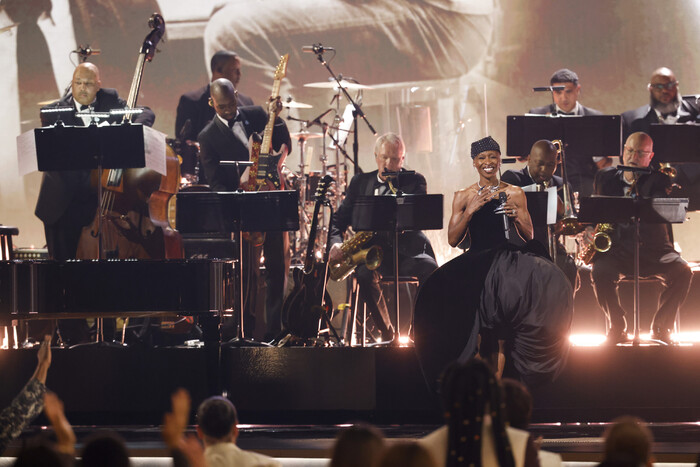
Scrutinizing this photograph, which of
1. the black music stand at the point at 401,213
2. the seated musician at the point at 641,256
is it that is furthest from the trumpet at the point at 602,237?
the black music stand at the point at 401,213

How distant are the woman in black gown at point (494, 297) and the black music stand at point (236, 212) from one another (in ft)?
3.34

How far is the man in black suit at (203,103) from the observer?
8016 mm

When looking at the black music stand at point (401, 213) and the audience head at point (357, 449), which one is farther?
the black music stand at point (401, 213)

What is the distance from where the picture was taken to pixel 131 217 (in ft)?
20.9

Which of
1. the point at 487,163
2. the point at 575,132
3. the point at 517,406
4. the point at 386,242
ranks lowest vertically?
the point at 517,406

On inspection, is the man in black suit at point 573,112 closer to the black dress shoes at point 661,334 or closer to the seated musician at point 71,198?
the black dress shoes at point 661,334

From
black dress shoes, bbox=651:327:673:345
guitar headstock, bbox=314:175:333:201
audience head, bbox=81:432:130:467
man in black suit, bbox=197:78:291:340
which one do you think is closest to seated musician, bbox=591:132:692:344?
black dress shoes, bbox=651:327:673:345

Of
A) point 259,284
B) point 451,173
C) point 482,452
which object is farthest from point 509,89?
point 482,452

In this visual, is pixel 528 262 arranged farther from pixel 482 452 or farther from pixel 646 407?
pixel 482 452

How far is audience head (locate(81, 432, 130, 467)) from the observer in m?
2.29

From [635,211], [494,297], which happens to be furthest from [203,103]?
[635,211]

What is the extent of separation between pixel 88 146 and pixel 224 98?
1634 mm

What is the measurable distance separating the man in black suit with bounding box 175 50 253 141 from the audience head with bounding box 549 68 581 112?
2.46 m

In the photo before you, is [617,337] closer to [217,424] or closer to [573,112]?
[573,112]
